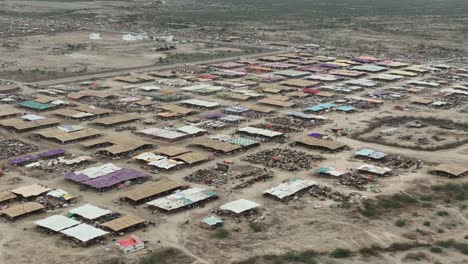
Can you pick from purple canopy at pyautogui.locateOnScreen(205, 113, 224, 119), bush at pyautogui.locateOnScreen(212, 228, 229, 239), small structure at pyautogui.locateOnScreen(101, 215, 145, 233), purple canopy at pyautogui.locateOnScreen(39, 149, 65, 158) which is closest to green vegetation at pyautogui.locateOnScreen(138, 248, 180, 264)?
bush at pyautogui.locateOnScreen(212, 228, 229, 239)

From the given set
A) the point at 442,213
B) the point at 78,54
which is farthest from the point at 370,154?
the point at 78,54

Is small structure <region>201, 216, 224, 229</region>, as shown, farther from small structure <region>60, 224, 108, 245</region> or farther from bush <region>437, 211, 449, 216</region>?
bush <region>437, 211, 449, 216</region>

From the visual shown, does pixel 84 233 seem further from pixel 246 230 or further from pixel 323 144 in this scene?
pixel 323 144

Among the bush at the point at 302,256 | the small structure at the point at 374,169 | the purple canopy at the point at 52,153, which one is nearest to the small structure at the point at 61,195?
the purple canopy at the point at 52,153

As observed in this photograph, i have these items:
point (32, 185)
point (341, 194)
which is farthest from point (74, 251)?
point (341, 194)

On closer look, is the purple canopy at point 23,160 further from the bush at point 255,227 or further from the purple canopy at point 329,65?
the purple canopy at point 329,65

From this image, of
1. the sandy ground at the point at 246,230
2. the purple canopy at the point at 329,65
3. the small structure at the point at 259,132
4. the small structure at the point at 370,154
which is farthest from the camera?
the purple canopy at the point at 329,65
